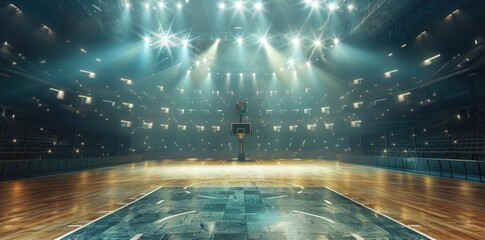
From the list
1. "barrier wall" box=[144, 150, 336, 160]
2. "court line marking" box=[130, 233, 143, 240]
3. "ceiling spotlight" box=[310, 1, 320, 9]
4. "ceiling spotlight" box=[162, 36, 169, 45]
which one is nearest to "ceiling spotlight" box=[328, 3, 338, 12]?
"ceiling spotlight" box=[310, 1, 320, 9]

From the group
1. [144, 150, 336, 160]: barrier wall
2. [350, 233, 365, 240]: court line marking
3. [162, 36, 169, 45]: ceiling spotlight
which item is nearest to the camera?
[350, 233, 365, 240]: court line marking

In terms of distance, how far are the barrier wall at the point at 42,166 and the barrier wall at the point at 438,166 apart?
2186 cm

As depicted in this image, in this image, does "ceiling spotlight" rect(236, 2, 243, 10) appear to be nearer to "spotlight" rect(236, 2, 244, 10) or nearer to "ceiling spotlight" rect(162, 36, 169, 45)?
"spotlight" rect(236, 2, 244, 10)

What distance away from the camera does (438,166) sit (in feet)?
41.2

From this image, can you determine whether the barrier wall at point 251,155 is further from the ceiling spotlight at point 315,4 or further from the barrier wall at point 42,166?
the ceiling spotlight at point 315,4

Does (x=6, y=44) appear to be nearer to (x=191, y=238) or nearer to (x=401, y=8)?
(x=191, y=238)

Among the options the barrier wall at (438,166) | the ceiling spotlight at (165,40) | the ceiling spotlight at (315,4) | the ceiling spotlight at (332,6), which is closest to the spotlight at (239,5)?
the ceiling spotlight at (315,4)

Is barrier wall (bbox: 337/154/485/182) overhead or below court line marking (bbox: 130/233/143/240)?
overhead

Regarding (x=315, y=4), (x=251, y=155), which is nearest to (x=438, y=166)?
(x=315, y=4)

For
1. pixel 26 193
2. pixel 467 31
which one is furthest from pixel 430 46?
pixel 26 193

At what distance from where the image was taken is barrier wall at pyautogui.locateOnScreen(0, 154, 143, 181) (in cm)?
1135

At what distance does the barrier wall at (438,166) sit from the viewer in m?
10.6

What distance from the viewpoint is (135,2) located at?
16.6m

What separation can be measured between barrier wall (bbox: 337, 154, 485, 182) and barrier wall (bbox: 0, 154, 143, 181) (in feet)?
71.7
